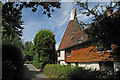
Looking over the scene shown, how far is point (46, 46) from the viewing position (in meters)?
21.3

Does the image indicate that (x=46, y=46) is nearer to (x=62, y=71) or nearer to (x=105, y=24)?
(x=62, y=71)

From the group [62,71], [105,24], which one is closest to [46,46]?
[62,71]

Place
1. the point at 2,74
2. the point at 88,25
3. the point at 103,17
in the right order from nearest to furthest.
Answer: the point at 103,17 → the point at 88,25 → the point at 2,74

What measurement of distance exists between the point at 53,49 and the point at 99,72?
18.5 metres

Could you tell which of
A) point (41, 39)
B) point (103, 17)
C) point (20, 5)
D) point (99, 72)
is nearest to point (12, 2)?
point (20, 5)

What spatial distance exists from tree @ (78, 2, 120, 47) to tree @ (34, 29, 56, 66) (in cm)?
1875

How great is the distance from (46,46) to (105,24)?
63.4 feet

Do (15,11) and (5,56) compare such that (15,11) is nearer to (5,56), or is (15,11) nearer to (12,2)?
(12,2)

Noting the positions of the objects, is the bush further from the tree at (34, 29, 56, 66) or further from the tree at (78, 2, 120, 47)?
the tree at (34, 29, 56, 66)

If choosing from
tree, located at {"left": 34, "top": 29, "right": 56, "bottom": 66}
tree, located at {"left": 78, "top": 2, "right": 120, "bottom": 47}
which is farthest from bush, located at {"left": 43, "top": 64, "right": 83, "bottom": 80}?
tree, located at {"left": 34, "top": 29, "right": 56, "bottom": 66}

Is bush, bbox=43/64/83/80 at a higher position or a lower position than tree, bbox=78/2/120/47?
lower

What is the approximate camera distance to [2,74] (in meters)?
5.65

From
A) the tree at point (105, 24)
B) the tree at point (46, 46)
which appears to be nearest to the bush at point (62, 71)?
the tree at point (105, 24)

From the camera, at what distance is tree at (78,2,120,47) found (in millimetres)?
2283
